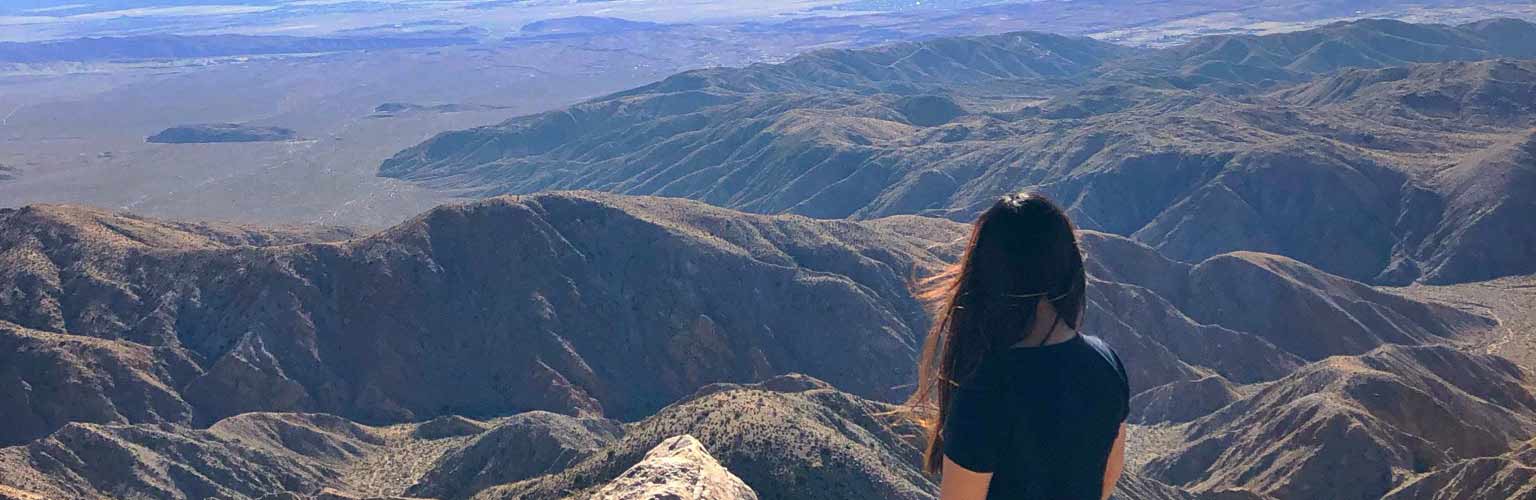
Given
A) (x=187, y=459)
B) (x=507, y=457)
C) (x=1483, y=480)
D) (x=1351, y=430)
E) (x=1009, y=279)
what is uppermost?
(x=1009, y=279)

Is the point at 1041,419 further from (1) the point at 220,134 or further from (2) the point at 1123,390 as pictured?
(1) the point at 220,134

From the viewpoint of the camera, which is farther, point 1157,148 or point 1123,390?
point 1157,148

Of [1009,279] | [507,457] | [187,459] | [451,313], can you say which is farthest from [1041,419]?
[451,313]

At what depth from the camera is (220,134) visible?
139 meters

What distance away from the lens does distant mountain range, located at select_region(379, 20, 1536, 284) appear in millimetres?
70062

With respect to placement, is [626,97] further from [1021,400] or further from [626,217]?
[1021,400]

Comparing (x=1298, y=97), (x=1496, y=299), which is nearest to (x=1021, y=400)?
(x=1496, y=299)

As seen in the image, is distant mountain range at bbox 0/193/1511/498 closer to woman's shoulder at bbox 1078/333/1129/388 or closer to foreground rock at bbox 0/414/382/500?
foreground rock at bbox 0/414/382/500

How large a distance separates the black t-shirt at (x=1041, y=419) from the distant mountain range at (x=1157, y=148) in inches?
2652

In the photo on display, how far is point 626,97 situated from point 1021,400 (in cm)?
13297

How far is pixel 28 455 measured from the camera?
31.0 meters

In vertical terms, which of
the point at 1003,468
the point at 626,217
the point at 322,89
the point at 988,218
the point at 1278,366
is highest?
the point at 988,218

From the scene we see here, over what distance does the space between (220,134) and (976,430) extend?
5827 inches

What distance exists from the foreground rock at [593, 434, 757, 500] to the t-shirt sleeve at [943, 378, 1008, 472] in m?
7.60
